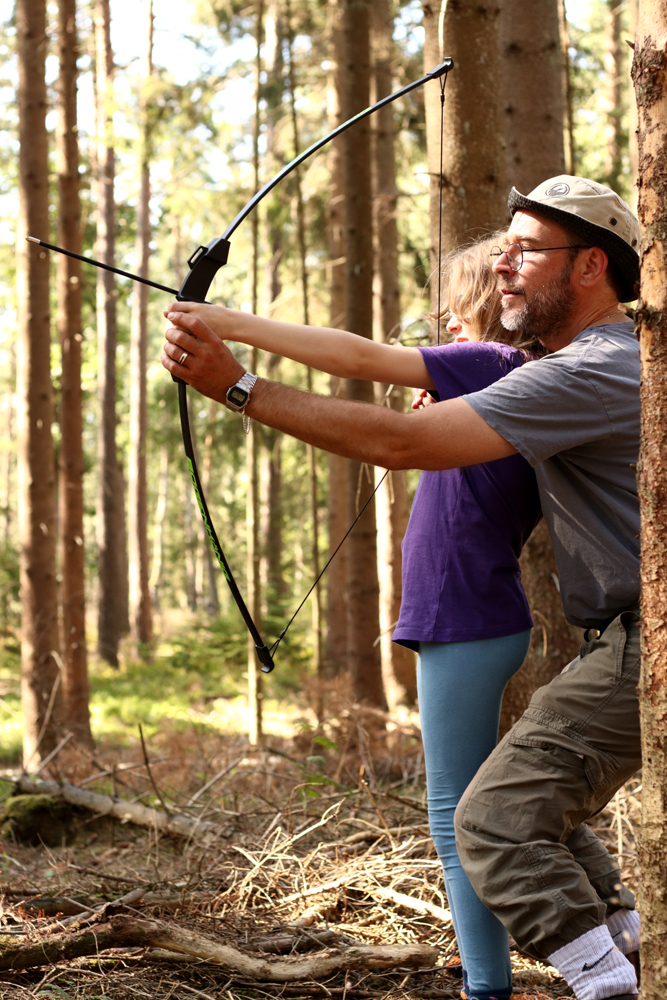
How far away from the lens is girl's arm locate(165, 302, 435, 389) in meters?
2.39

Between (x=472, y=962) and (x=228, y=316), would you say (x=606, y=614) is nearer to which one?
(x=472, y=962)

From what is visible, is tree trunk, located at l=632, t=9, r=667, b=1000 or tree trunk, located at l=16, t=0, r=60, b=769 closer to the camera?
tree trunk, located at l=632, t=9, r=667, b=1000

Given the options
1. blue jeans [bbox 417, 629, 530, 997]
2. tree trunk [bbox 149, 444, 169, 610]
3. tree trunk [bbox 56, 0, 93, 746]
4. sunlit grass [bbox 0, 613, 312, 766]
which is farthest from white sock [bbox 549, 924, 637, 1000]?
tree trunk [bbox 149, 444, 169, 610]

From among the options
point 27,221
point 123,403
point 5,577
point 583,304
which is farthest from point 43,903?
point 123,403

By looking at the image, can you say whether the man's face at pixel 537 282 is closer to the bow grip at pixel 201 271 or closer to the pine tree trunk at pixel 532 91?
the bow grip at pixel 201 271

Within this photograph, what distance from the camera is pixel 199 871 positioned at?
3502mm

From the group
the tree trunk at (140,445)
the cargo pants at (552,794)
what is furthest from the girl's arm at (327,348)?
the tree trunk at (140,445)

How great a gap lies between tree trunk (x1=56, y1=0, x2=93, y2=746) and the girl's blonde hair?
695 cm

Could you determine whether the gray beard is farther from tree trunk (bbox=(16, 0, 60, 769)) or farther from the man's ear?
tree trunk (bbox=(16, 0, 60, 769))

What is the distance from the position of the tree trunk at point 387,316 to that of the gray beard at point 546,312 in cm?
440

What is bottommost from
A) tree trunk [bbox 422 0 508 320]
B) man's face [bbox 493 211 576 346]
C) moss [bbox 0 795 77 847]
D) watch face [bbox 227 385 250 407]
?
moss [bbox 0 795 77 847]

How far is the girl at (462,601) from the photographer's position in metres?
2.34

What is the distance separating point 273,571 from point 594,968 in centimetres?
1387

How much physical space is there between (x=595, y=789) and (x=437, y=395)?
1109 millimetres
